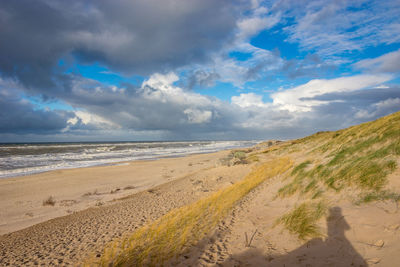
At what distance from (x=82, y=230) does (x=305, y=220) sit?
289 inches

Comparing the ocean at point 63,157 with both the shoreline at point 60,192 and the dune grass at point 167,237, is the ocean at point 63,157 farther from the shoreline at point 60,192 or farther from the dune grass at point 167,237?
the dune grass at point 167,237

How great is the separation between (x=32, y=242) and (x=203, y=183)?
9832 millimetres

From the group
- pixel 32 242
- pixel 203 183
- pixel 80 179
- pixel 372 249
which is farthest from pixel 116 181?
pixel 372 249

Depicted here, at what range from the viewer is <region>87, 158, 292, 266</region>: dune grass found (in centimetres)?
518

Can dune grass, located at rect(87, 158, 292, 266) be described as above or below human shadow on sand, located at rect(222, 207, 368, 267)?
below

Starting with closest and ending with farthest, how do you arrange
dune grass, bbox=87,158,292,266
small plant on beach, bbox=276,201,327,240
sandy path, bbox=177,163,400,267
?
sandy path, bbox=177,163,400,267
small plant on beach, bbox=276,201,327,240
dune grass, bbox=87,158,292,266

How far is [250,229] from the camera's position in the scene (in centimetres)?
632

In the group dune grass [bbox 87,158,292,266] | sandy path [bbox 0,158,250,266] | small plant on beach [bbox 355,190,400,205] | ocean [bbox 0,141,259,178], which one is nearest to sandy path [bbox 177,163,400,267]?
small plant on beach [bbox 355,190,400,205]

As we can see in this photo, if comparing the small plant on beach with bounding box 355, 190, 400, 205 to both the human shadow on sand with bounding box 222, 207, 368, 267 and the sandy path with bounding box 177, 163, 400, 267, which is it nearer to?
the sandy path with bounding box 177, 163, 400, 267

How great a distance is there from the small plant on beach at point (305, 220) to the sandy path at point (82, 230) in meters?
5.21

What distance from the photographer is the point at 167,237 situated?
20.2ft

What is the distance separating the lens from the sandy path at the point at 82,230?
5.70 meters

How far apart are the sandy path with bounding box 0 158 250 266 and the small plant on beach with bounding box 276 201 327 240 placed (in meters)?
5.21

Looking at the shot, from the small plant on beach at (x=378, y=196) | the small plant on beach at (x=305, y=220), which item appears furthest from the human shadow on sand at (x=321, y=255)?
the small plant on beach at (x=378, y=196)
